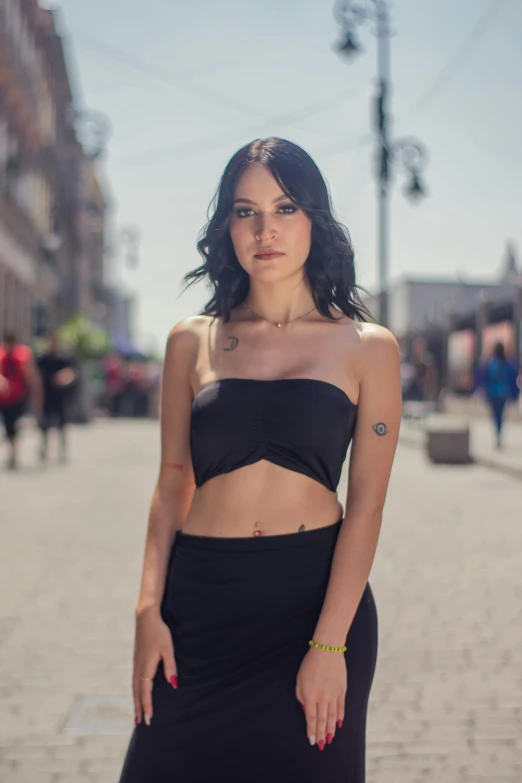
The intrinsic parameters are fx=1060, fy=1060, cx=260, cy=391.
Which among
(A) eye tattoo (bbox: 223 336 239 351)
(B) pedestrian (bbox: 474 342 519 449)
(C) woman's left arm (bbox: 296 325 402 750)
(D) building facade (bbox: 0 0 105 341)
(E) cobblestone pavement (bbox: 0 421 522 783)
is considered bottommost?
(E) cobblestone pavement (bbox: 0 421 522 783)

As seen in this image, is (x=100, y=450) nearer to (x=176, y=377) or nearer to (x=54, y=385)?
(x=54, y=385)

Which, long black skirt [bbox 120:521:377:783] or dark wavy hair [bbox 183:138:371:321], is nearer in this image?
long black skirt [bbox 120:521:377:783]

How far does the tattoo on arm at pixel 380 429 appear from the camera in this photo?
7.66 ft

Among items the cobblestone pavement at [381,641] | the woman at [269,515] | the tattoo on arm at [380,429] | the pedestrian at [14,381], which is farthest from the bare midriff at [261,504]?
the pedestrian at [14,381]

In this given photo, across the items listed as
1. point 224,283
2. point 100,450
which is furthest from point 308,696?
point 100,450

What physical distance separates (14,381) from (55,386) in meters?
1.91

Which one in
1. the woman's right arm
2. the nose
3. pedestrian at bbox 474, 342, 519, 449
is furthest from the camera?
pedestrian at bbox 474, 342, 519, 449

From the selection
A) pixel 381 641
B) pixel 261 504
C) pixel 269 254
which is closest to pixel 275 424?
pixel 261 504

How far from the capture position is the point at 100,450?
64.7 ft

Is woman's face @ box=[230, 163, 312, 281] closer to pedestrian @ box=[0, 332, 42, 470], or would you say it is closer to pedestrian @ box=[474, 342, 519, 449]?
pedestrian @ box=[0, 332, 42, 470]

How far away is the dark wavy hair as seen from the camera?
7.84 feet

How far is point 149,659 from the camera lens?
2.25 meters

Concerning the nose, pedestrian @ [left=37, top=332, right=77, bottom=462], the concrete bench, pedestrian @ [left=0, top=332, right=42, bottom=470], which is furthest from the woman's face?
the concrete bench

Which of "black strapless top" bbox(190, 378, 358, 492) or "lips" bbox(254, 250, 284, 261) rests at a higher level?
"lips" bbox(254, 250, 284, 261)
